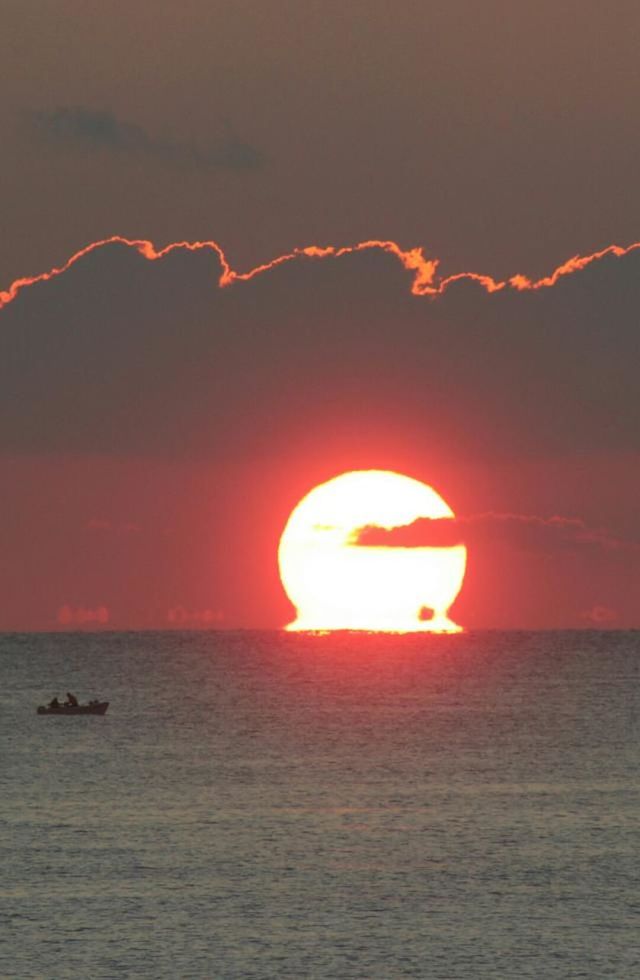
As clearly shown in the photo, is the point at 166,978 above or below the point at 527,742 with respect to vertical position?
below

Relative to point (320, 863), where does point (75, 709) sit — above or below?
above

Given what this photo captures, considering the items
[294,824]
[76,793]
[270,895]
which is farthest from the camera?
[76,793]

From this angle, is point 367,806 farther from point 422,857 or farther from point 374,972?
point 374,972

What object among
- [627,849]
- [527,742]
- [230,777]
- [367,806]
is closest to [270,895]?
[627,849]

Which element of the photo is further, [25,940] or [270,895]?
[270,895]

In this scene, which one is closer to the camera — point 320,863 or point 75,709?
point 320,863

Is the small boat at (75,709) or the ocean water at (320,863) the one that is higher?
the small boat at (75,709)

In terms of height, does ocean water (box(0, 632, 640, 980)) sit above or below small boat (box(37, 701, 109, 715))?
below

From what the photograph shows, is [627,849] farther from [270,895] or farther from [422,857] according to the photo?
[270,895]

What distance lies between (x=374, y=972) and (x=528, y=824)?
36.2 meters

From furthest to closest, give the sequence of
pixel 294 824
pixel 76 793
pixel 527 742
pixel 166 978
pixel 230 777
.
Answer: pixel 527 742 < pixel 230 777 < pixel 76 793 < pixel 294 824 < pixel 166 978

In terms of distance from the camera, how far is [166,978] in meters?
64.1

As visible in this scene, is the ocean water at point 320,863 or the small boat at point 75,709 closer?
the ocean water at point 320,863

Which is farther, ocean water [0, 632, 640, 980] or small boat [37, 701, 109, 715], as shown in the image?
small boat [37, 701, 109, 715]
